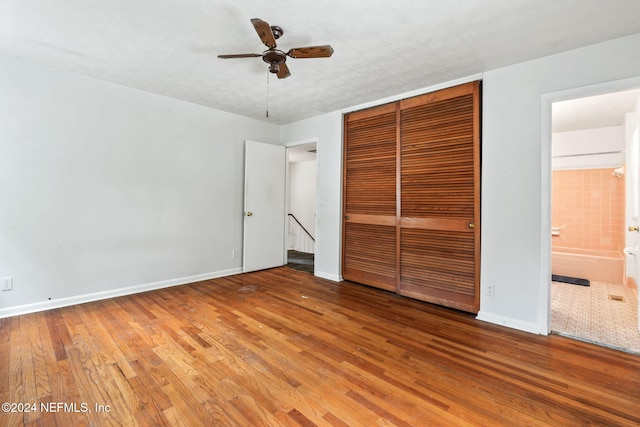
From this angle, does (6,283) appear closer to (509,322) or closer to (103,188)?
(103,188)

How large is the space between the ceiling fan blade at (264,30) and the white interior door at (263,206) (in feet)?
8.62

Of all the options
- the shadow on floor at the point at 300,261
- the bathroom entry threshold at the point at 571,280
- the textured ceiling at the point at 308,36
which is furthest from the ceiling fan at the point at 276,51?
the bathroom entry threshold at the point at 571,280

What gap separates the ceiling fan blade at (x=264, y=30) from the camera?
1824mm

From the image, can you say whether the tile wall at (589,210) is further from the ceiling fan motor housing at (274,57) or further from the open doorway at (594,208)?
the ceiling fan motor housing at (274,57)

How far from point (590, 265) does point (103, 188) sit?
6963mm

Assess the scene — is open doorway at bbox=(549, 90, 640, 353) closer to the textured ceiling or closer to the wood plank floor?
the wood plank floor

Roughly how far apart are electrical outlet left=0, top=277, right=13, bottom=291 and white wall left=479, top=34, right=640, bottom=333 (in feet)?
15.3

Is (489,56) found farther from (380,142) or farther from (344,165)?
(344,165)

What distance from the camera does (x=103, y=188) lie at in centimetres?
331

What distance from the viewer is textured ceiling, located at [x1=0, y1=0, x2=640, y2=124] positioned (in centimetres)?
197

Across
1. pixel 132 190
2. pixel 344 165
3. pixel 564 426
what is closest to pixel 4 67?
pixel 132 190

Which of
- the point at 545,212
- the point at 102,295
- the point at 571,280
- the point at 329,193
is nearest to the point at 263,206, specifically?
the point at 329,193

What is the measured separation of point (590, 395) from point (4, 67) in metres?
5.37

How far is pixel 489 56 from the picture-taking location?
8.46ft
